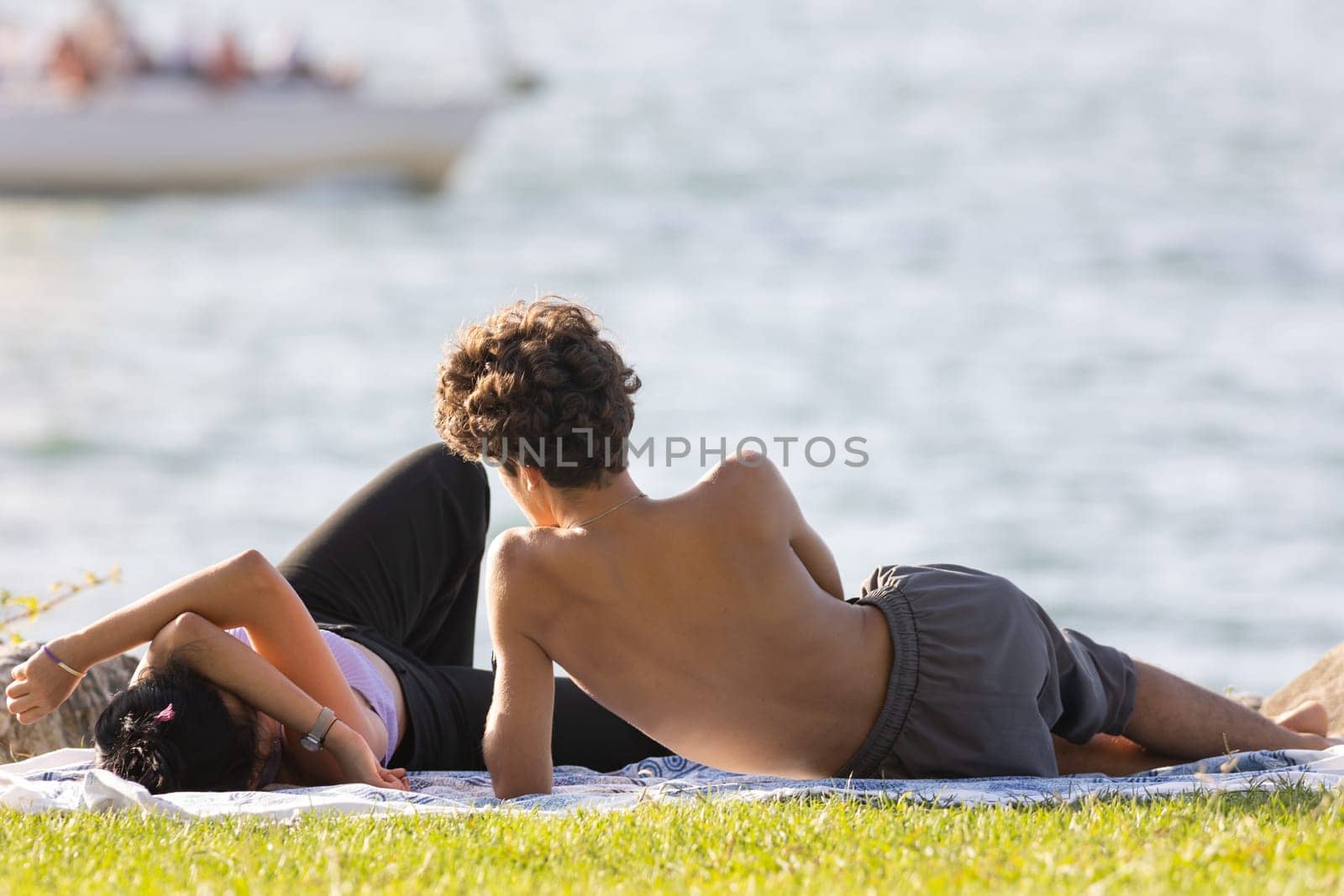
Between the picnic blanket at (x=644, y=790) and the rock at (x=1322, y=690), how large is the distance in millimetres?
962

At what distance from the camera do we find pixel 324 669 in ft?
11.3

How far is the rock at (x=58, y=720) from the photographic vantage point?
13.6 ft

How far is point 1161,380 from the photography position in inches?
627

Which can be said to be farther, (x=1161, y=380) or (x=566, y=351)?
(x=1161, y=380)

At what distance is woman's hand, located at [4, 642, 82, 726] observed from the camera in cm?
331

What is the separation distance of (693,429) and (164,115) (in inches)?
648

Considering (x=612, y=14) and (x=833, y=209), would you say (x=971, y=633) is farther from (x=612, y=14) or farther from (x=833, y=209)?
(x=612, y=14)

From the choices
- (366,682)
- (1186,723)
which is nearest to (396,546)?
(366,682)

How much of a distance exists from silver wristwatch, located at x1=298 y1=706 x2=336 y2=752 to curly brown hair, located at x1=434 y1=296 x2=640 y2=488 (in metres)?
0.69

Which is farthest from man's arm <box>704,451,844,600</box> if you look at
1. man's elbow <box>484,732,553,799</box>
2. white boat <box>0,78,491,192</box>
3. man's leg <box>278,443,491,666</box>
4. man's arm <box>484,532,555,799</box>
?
white boat <box>0,78,491,192</box>

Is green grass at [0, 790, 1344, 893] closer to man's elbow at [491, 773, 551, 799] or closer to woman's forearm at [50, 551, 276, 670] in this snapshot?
man's elbow at [491, 773, 551, 799]

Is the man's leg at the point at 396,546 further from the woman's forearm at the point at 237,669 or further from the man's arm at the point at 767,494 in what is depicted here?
the man's arm at the point at 767,494

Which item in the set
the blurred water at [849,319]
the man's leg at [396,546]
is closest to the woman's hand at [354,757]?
the man's leg at [396,546]

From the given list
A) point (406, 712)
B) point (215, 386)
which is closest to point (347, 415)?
point (215, 386)
